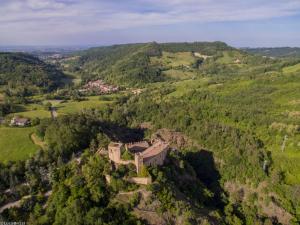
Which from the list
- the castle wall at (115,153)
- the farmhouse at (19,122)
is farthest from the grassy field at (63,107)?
the castle wall at (115,153)

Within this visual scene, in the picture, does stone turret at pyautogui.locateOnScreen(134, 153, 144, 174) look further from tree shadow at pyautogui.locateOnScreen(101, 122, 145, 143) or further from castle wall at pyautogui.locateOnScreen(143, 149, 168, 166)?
tree shadow at pyautogui.locateOnScreen(101, 122, 145, 143)

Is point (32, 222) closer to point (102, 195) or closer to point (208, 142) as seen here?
point (102, 195)

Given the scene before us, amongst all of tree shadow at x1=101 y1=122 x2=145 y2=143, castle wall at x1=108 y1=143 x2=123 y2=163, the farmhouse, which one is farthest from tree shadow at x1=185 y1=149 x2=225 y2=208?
the farmhouse

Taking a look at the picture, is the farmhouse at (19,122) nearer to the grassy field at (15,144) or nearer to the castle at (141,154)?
the grassy field at (15,144)

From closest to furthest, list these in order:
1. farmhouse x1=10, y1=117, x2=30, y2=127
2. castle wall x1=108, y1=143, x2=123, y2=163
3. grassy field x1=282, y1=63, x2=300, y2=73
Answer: castle wall x1=108, y1=143, x2=123, y2=163, farmhouse x1=10, y1=117, x2=30, y2=127, grassy field x1=282, y1=63, x2=300, y2=73

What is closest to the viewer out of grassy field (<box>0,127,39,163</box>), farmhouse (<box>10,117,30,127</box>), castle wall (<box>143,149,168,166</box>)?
castle wall (<box>143,149,168,166</box>)
